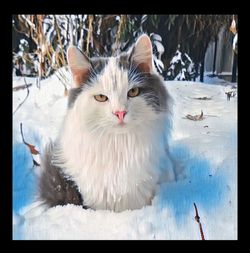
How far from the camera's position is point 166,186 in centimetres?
169

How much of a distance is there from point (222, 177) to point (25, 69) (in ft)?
3.04

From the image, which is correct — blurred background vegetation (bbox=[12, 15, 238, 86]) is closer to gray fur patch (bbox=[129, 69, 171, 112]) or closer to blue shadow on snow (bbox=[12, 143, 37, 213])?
gray fur patch (bbox=[129, 69, 171, 112])

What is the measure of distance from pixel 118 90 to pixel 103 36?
0.27 meters

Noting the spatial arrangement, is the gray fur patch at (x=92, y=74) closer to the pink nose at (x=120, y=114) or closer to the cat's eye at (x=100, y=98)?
the cat's eye at (x=100, y=98)

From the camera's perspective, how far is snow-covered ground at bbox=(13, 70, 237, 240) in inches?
66.4

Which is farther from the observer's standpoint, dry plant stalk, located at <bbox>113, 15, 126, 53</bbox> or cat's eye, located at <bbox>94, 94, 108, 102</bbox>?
dry plant stalk, located at <bbox>113, 15, 126, 53</bbox>

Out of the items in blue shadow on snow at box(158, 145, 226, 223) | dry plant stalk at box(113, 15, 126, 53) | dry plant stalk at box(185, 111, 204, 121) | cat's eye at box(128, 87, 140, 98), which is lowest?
blue shadow on snow at box(158, 145, 226, 223)

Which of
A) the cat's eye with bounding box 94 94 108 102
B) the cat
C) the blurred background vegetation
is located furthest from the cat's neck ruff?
the blurred background vegetation

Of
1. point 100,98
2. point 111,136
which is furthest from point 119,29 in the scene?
point 111,136

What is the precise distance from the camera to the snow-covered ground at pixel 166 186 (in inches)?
66.4

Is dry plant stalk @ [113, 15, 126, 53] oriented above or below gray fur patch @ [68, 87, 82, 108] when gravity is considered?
above

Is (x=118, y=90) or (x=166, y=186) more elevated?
(x=118, y=90)

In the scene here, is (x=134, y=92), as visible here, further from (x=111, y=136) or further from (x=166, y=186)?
(x=166, y=186)

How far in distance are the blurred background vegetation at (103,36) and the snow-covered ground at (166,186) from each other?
0.22ft
